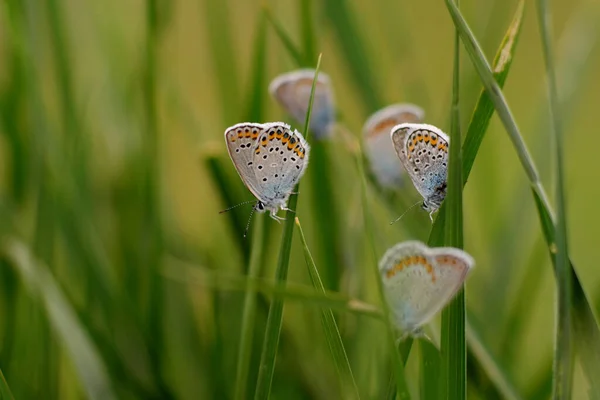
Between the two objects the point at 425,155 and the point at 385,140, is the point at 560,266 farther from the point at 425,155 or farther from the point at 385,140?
the point at 385,140

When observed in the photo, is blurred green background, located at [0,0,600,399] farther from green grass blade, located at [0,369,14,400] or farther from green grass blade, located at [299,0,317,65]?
green grass blade, located at [0,369,14,400]

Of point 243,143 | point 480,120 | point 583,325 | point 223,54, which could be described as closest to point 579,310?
point 583,325

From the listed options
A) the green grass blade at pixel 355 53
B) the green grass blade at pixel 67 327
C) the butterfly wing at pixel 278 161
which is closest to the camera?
the butterfly wing at pixel 278 161

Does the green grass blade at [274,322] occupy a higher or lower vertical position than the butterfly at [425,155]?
lower

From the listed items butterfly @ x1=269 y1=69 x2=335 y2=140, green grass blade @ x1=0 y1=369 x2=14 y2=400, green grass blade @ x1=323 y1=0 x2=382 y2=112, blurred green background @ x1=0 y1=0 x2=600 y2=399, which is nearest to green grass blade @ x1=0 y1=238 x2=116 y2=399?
blurred green background @ x1=0 y1=0 x2=600 y2=399

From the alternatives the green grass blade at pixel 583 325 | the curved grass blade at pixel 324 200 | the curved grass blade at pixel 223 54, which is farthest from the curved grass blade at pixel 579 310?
the curved grass blade at pixel 223 54

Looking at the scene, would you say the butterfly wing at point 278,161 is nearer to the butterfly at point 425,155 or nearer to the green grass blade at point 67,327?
the butterfly at point 425,155
